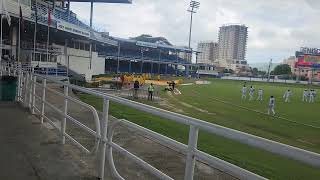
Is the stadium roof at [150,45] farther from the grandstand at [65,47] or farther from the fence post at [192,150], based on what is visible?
the fence post at [192,150]

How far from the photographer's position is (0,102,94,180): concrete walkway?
5770 mm

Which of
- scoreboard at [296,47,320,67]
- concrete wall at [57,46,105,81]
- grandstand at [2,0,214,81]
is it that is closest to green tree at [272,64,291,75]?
scoreboard at [296,47,320,67]

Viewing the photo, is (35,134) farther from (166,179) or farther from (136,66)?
(136,66)

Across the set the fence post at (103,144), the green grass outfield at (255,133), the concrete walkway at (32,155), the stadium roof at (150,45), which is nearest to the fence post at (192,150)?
the green grass outfield at (255,133)

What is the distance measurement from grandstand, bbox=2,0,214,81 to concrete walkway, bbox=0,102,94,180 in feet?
110

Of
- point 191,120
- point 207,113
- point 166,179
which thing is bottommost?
point 207,113

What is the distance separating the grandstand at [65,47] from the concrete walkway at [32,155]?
33500mm

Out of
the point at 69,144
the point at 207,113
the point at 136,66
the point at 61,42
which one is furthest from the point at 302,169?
the point at 136,66

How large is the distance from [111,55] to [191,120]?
315 feet

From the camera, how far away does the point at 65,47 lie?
63656 millimetres

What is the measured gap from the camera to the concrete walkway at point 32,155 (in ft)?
18.9

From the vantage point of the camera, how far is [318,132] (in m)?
20.5

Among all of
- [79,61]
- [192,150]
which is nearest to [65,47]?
[79,61]

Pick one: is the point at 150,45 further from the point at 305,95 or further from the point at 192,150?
the point at 192,150
